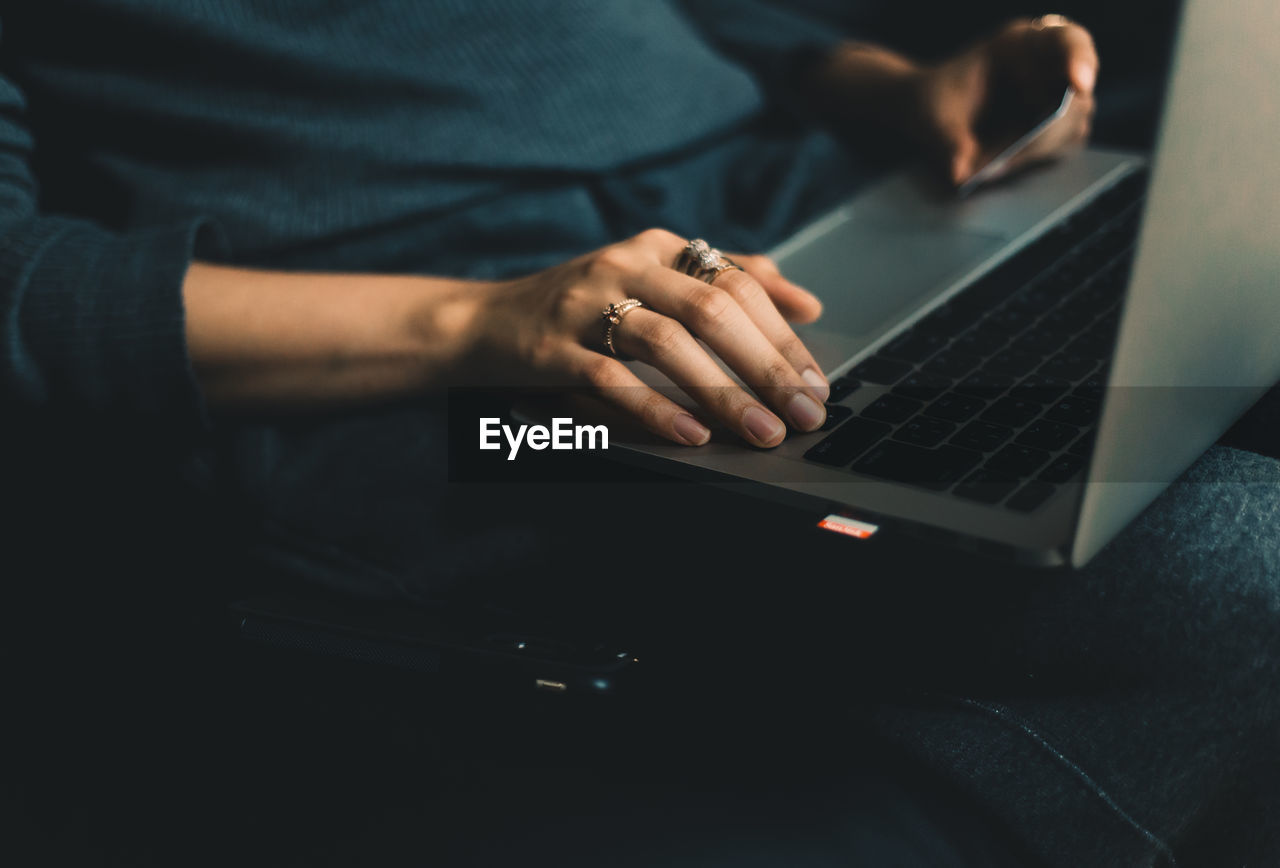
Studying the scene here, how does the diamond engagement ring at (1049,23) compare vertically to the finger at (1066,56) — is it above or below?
above

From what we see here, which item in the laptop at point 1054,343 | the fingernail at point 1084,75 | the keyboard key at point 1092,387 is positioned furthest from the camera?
the fingernail at point 1084,75

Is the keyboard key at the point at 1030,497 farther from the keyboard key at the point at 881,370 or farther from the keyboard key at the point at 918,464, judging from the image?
the keyboard key at the point at 881,370

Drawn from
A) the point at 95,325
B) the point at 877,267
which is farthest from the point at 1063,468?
the point at 95,325

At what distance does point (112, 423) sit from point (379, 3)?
14.3 inches

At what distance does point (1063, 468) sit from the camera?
0.51 meters

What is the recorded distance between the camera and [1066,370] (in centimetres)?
63

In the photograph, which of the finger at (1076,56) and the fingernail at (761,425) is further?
the finger at (1076,56)

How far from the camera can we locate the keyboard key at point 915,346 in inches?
26.3

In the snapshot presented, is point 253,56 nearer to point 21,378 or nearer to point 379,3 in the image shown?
point 379,3

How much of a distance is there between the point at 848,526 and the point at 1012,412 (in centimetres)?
14

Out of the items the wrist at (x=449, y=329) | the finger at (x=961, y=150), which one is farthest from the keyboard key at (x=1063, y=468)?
the finger at (x=961, y=150)

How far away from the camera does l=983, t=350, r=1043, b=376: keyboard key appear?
64 cm

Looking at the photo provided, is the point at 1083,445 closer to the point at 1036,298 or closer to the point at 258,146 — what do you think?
the point at 1036,298

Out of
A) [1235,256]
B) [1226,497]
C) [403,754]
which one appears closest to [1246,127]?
[1235,256]
